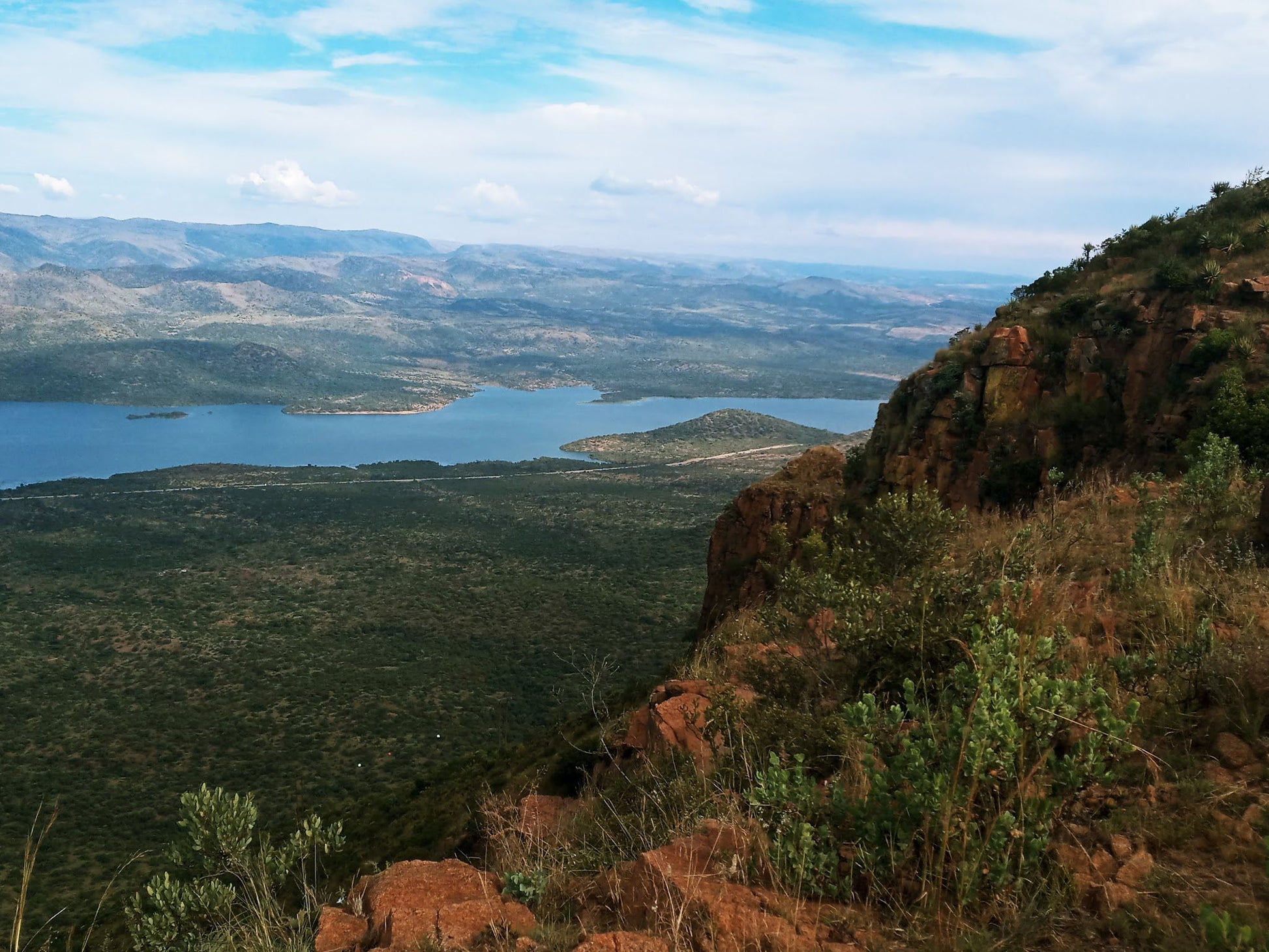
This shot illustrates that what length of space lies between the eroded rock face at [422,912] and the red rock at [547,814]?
1.95ft

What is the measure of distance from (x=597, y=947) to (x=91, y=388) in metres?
187

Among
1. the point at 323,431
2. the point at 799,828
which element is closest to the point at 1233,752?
the point at 799,828

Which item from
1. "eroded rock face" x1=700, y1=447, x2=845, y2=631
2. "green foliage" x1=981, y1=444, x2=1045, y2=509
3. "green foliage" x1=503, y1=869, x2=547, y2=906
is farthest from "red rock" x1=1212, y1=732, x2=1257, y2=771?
"eroded rock face" x1=700, y1=447, x2=845, y2=631

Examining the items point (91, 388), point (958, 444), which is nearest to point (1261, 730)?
point (958, 444)

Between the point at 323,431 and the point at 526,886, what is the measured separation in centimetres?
14463

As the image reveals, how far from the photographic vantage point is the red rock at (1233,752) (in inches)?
125

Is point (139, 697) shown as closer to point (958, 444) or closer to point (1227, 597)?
point (958, 444)

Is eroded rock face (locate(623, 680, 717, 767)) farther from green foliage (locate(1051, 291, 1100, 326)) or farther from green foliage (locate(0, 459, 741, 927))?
green foliage (locate(1051, 291, 1100, 326))

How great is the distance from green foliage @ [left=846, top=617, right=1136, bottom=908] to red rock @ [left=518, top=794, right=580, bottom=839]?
1.96 m

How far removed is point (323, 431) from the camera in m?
138

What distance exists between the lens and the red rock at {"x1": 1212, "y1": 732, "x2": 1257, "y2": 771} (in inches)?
125

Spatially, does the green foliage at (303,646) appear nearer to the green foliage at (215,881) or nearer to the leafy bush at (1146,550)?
the green foliage at (215,881)

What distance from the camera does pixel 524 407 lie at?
171 meters

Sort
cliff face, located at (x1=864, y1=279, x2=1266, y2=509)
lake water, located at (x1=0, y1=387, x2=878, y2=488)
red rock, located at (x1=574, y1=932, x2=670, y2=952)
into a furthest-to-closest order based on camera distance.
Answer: lake water, located at (x1=0, y1=387, x2=878, y2=488)
cliff face, located at (x1=864, y1=279, x2=1266, y2=509)
red rock, located at (x1=574, y1=932, x2=670, y2=952)
